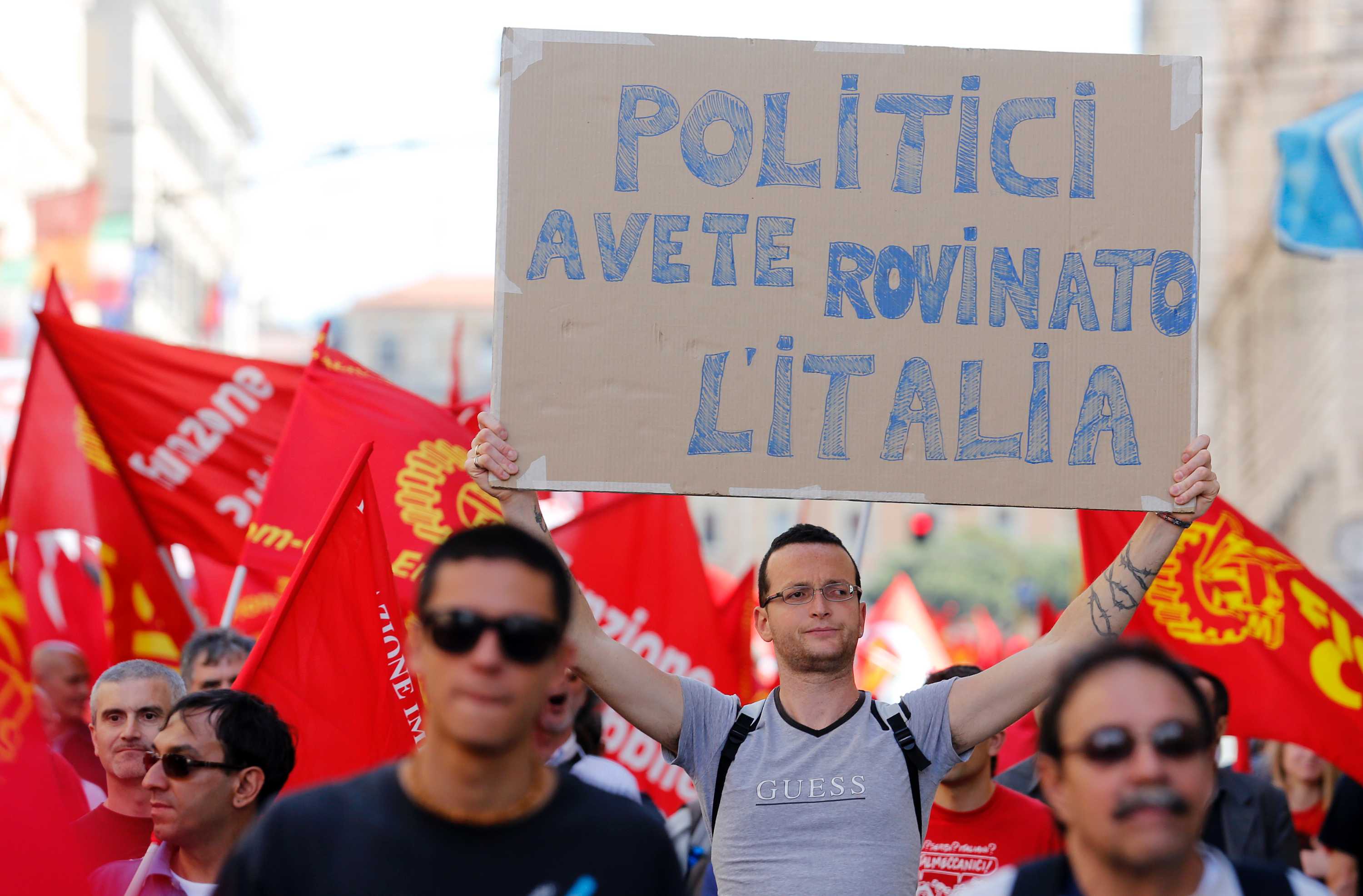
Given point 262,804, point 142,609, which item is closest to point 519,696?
point 262,804

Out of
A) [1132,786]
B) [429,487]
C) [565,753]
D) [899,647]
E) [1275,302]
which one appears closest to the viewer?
[1132,786]

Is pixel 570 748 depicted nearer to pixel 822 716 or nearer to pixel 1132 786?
pixel 822 716

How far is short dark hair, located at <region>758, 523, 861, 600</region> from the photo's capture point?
4.24 m

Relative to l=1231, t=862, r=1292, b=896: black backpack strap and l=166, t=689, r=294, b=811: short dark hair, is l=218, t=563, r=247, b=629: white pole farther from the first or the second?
l=1231, t=862, r=1292, b=896: black backpack strap

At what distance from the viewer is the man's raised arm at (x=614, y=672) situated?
3.99 meters

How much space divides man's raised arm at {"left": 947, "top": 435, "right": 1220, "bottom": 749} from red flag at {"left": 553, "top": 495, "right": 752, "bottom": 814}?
2.96 m

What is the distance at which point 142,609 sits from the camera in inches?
279

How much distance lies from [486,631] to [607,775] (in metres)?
3.26

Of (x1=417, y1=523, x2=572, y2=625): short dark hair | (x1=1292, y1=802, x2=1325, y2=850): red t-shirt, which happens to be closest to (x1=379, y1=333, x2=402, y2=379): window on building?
(x1=1292, y1=802, x2=1325, y2=850): red t-shirt

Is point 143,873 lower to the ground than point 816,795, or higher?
lower

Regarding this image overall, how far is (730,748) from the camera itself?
398 cm

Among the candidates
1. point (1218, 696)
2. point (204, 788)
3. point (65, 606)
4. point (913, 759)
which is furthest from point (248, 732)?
point (65, 606)

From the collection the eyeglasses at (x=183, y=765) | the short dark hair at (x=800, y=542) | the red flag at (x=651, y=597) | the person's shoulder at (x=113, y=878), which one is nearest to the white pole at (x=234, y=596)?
the red flag at (x=651, y=597)

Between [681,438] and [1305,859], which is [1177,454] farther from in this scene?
[1305,859]
